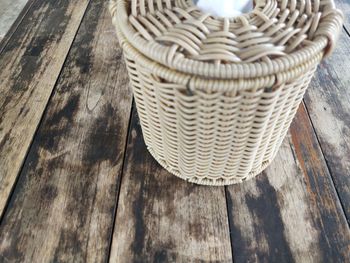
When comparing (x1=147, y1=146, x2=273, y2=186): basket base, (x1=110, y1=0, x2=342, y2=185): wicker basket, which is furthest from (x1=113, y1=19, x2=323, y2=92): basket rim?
(x1=147, y1=146, x2=273, y2=186): basket base

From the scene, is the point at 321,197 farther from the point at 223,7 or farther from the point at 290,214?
the point at 223,7

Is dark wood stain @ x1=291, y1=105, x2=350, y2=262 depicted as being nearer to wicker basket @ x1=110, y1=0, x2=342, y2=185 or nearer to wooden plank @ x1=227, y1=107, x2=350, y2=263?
wooden plank @ x1=227, y1=107, x2=350, y2=263

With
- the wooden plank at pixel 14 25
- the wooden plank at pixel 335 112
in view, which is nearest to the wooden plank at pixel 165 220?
the wooden plank at pixel 335 112

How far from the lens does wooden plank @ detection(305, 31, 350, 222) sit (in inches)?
27.4

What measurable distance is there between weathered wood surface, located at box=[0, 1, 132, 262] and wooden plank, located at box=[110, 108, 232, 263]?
0.10 feet

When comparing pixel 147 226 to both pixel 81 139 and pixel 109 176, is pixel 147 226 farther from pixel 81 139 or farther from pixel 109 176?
pixel 81 139

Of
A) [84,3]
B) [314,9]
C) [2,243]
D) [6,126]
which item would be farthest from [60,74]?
[314,9]

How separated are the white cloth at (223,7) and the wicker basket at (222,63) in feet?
0.05

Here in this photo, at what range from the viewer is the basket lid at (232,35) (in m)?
0.42

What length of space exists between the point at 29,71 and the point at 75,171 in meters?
0.37

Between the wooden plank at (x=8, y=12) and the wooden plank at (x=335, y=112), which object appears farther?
the wooden plank at (x=8, y=12)

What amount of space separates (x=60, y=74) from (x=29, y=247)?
468 millimetres

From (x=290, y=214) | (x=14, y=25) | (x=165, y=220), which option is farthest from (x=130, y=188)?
(x=14, y=25)

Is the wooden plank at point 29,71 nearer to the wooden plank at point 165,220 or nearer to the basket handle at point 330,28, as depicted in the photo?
the wooden plank at point 165,220
